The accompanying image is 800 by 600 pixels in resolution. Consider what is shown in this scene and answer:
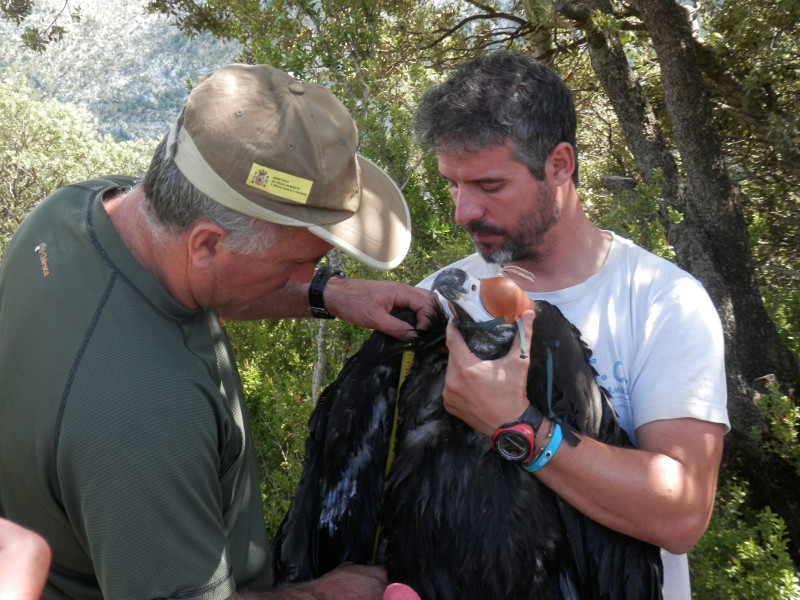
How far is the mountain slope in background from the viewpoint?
24.4 metres

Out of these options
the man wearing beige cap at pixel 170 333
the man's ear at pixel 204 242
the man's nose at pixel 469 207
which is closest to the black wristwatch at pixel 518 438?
the man wearing beige cap at pixel 170 333

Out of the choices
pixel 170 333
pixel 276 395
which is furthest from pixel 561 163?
pixel 276 395

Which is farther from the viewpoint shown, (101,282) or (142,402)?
(101,282)

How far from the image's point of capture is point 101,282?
6.23ft

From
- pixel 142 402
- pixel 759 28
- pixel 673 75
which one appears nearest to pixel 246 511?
pixel 142 402

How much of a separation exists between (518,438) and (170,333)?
3.08 feet

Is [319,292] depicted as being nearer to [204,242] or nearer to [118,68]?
[204,242]

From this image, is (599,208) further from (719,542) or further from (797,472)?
(719,542)

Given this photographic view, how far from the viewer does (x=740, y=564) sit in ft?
12.1

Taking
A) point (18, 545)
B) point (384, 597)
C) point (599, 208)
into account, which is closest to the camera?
point (18, 545)

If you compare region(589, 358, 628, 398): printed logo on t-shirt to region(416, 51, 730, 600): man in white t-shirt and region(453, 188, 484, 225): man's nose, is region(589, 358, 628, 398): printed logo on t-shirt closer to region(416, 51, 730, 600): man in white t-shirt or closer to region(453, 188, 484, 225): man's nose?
region(416, 51, 730, 600): man in white t-shirt

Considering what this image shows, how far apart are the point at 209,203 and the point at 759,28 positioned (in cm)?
598

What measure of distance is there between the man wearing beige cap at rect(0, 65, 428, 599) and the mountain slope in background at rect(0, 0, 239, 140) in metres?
Answer: 21.2

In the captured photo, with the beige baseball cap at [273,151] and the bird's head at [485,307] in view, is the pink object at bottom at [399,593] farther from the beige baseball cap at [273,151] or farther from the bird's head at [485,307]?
the beige baseball cap at [273,151]
